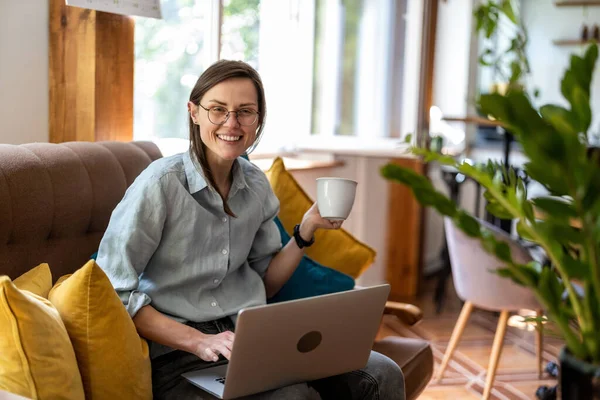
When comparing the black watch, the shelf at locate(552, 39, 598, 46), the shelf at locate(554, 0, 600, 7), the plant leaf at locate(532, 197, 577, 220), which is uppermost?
the shelf at locate(554, 0, 600, 7)

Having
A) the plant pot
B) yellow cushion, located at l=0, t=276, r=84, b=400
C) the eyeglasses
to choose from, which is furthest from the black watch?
the plant pot

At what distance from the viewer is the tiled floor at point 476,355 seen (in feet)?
9.76

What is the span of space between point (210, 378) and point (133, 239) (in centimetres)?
34

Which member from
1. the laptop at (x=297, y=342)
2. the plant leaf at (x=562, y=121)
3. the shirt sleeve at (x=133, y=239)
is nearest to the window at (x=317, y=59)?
the shirt sleeve at (x=133, y=239)

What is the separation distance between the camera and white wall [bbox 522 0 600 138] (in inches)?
222

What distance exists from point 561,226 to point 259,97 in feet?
4.07

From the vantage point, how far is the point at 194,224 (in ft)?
5.71

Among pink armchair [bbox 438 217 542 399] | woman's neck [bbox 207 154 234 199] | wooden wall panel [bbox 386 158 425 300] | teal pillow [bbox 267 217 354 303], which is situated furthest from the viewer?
wooden wall panel [bbox 386 158 425 300]

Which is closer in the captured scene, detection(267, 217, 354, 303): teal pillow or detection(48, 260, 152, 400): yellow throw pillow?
detection(48, 260, 152, 400): yellow throw pillow

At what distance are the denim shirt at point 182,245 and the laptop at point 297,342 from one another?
0.21 meters

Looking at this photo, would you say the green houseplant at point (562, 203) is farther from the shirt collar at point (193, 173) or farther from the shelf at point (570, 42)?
the shelf at point (570, 42)

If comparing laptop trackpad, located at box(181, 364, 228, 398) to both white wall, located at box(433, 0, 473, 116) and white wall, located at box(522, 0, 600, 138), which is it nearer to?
white wall, located at box(433, 0, 473, 116)

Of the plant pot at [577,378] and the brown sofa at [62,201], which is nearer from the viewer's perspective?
the plant pot at [577,378]

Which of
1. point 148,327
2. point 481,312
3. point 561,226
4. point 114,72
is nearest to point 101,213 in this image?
point 148,327
